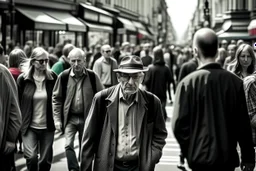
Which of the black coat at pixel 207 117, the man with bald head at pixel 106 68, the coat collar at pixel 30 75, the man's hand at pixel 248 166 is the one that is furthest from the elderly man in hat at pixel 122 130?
the man with bald head at pixel 106 68

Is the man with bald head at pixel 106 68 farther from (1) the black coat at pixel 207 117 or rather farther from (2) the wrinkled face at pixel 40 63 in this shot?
(1) the black coat at pixel 207 117

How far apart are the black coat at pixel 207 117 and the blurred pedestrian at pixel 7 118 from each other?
199cm

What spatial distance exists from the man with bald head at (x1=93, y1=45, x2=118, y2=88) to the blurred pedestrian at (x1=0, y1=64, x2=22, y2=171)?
7.59 metres

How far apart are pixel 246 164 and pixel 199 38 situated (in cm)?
115

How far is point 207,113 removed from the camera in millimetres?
5113

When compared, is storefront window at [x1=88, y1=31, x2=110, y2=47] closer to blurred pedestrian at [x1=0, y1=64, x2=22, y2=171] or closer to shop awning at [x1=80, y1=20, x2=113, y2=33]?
shop awning at [x1=80, y1=20, x2=113, y2=33]

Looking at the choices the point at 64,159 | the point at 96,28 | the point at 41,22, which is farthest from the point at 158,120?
the point at 96,28

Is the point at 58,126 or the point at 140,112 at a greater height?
the point at 140,112

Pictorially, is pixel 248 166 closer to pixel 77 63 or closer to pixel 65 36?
pixel 77 63

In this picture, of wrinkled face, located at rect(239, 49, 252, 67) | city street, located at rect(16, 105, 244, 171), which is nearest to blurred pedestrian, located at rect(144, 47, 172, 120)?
city street, located at rect(16, 105, 244, 171)

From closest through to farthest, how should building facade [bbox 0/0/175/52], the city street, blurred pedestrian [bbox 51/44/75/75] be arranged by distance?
the city street → blurred pedestrian [bbox 51/44/75/75] → building facade [bbox 0/0/175/52]

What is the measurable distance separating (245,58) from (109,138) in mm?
4005

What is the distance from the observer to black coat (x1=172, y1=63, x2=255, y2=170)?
5090mm

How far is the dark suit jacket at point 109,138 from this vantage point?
5.89 metres
